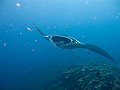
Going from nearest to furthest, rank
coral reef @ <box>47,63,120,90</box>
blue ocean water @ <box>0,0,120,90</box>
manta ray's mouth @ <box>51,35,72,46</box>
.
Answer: manta ray's mouth @ <box>51,35,72,46</box> < coral reef @ <box>47,63,120,90</box> < blue ocean water @ <box>0,0,120,90</box>

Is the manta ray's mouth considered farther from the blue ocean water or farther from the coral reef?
the blue ocean water

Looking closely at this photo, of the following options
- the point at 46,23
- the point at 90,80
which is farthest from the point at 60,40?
the point at 46,23

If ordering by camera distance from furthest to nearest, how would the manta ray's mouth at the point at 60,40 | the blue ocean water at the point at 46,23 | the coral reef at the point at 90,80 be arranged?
the blue ocean water at the point at 46,23 → the coral reef at the point at 90,80 → the manta ray's mouth at the point at 60,40

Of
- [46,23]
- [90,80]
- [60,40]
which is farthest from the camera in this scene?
[46,23]

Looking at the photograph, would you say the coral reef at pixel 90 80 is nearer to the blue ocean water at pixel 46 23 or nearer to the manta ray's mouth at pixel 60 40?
the manta ray's mouth at pixel 60 40

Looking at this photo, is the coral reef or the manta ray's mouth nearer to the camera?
the manta ray's mouth

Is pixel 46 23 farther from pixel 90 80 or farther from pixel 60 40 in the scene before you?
pixel 60 40

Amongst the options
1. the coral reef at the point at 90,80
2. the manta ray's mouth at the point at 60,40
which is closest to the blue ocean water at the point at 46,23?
the coral reef at the point at 90,80

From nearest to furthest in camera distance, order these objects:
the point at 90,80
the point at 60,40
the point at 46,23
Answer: the point at 60,40
the point at 90,80
the point at 46,23

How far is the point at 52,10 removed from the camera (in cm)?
5775

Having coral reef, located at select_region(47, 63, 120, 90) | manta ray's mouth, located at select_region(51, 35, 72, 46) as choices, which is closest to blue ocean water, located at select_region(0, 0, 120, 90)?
coral reef, located at select_region(47, 63, 120, 90)

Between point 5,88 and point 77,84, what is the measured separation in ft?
38.0

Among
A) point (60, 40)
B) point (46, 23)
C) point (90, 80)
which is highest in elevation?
point (46, 23)

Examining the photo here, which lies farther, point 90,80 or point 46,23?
point 46,23
